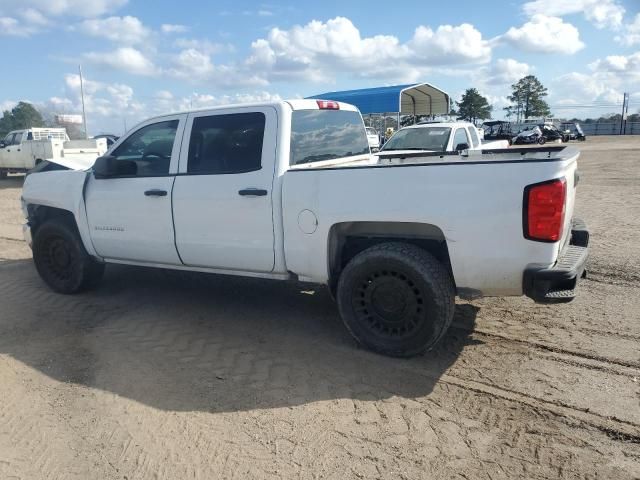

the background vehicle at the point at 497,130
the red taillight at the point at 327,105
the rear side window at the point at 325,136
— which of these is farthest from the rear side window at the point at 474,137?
the background vehicle at the point at 497,130

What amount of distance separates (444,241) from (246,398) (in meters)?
1.83

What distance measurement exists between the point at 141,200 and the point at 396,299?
8.65 feet

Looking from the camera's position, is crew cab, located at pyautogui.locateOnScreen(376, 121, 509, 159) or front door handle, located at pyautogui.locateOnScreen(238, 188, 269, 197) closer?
front door handle, located at pyautogui.locateOnScreen(238, 188, 269, 197)

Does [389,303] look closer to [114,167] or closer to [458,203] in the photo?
[458,203]

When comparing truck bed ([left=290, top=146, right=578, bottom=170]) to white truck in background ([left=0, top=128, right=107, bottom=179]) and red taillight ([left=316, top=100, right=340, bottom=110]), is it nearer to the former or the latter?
red taillight ([left=316, top=100, right=340, bottom=110])

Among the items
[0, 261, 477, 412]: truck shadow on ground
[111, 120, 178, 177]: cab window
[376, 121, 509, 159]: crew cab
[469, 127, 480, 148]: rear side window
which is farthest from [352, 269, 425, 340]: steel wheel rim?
[469, 127, 480, 148]: rear side window

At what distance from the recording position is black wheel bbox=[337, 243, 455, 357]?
12.0 ft

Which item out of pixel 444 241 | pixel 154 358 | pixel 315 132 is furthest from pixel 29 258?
pixel 444 241

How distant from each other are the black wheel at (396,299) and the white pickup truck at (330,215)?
0.03 feet

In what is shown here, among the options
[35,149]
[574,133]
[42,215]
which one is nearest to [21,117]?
[35,149]

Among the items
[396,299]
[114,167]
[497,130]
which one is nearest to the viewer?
[396,299]

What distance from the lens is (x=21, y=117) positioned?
63.5m

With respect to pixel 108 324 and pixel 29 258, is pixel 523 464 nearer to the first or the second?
pixel 108 324

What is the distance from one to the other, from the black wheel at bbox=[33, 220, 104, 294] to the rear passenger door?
4.91ft
